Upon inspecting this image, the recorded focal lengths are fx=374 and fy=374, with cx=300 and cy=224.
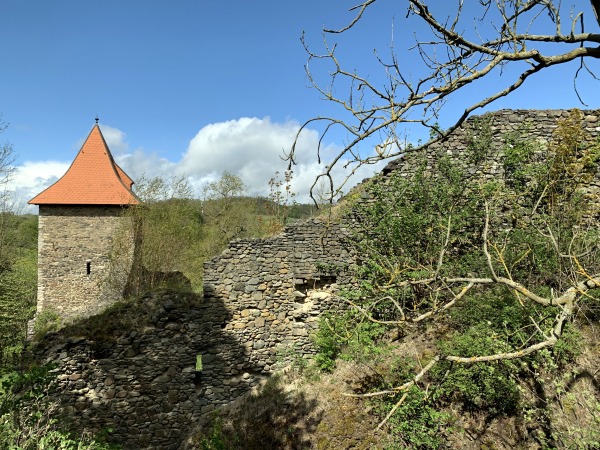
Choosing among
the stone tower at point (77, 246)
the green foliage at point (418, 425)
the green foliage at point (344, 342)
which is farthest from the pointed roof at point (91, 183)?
the green foliage at point (418, 425)

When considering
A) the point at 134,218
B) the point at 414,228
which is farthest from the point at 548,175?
the point at 134,218

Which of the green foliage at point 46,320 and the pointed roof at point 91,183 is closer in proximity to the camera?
the green foliage at point 46,320

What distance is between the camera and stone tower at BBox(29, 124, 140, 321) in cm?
1540

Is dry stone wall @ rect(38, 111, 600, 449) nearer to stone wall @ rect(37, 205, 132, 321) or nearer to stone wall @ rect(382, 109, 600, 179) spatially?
stone wall @ rect(382, 109, 600, 179)

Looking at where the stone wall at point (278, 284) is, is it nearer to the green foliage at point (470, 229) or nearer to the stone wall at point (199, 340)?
the stone wall at point (199, 340)

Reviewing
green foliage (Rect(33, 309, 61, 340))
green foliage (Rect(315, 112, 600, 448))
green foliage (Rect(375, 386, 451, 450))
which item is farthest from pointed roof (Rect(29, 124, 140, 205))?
green foliage (Rect(375, 386, 451, 450))

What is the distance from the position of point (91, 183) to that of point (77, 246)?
108 inches

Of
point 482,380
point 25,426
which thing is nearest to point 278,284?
point 482,380

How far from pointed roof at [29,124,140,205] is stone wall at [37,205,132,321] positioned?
34 centimetres

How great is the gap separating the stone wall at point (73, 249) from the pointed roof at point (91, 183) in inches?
13.3

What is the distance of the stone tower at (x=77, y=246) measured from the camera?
15.4 metres

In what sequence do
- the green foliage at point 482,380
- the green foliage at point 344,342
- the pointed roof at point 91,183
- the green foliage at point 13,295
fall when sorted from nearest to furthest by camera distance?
the green foliage at point 482,380, the green foliage at point 344,342, the green foliage at point 13,295, the pointed roof at point 91,183

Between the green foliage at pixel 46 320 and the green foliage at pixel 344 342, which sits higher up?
the green foliage at pixel 344 342

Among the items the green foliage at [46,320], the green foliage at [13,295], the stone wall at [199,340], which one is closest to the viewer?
the stone wall at [199,340]
